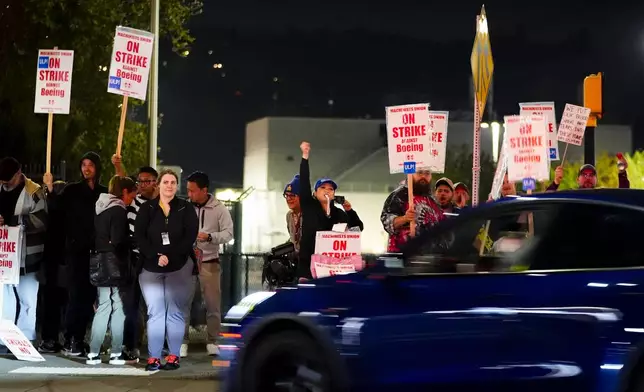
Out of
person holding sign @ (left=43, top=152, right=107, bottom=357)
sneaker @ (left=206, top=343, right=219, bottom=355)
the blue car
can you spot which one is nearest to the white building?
sneaker @ (left=206, top=343, right=219, bottom=355)

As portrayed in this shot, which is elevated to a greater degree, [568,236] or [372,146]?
[372,146]

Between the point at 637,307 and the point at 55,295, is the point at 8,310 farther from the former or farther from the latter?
the point at 637,307

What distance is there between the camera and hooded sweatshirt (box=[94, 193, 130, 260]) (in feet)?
42.6

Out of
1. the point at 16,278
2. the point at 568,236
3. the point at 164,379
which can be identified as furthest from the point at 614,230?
the point at 16,278

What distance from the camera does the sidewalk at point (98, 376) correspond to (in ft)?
37.6

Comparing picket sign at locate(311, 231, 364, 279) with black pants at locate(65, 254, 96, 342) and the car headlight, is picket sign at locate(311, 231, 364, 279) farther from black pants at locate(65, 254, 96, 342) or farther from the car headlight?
the car headlight

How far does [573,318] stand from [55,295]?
8.35 metres

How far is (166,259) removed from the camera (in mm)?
12156

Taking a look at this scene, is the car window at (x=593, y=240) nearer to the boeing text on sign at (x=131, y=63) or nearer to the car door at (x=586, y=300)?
the car door at (x=586, y=300)

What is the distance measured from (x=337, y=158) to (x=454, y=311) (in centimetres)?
7066

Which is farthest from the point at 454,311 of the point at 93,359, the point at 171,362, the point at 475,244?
the point at 93,359

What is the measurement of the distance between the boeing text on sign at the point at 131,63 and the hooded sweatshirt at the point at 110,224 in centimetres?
200

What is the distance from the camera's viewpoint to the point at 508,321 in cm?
748

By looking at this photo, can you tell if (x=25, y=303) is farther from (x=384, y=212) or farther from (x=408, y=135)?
(x=408, y=135)
